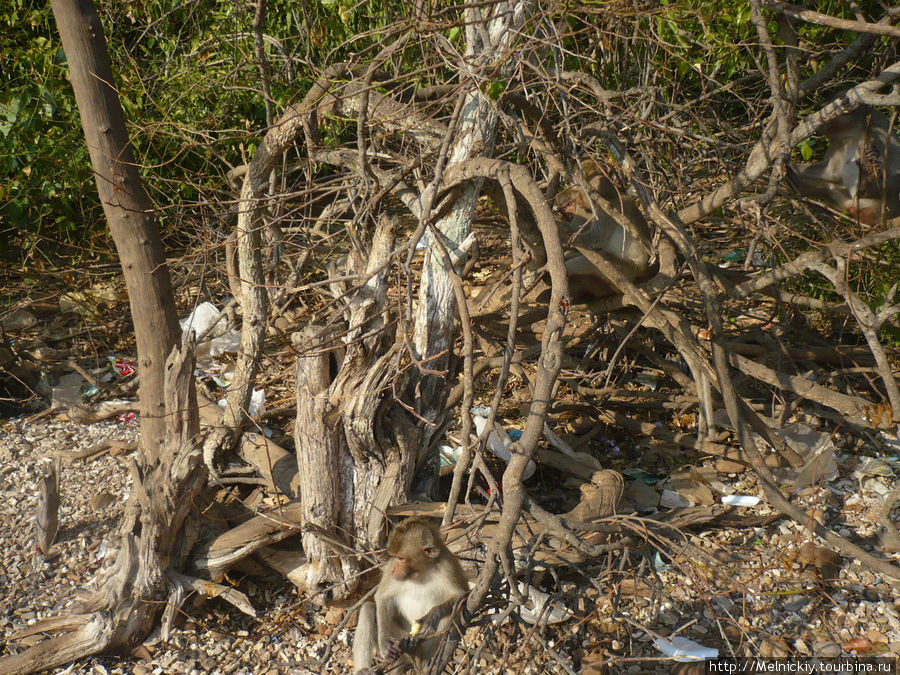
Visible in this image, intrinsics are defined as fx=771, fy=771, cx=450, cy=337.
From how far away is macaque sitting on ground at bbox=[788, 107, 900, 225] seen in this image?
3564mm

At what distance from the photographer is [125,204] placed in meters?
3.16

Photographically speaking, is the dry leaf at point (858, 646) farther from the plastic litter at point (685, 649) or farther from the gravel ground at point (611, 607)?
the plastic litter at point (685, 649)

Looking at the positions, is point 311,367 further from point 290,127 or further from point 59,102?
point 59,102

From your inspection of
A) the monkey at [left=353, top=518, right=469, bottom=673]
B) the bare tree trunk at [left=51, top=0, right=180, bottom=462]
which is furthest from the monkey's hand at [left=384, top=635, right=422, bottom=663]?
the bare tree trunk at [left=51, top=0, right=180, bottom=462]

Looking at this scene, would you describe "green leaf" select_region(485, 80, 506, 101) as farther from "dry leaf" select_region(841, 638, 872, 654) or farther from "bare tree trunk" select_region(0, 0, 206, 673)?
"dry leaf" select_region(841, 638, 872, 654)

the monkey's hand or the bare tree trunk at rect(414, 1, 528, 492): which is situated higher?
the bare tree trunk at rect(414, 1, 528, 492)

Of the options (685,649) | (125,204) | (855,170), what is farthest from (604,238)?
(125,204)

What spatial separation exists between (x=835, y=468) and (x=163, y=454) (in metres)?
3.18

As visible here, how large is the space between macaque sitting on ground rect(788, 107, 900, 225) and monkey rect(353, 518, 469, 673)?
2261 millimetres

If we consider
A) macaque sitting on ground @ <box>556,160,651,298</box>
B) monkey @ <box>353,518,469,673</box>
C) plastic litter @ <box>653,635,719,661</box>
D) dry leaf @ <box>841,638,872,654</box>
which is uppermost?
macaque sitting on ground @ <box>556,160,651,298</box>

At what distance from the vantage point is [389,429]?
3146mm

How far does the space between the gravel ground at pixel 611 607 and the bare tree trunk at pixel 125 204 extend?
70cm

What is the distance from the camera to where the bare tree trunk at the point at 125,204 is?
3016 mm

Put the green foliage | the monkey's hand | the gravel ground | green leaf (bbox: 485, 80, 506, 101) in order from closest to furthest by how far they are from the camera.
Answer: green leaf (bbox: 485, 80, 506, 101) → the monkey's hand → the gravel ground → the green foliage
